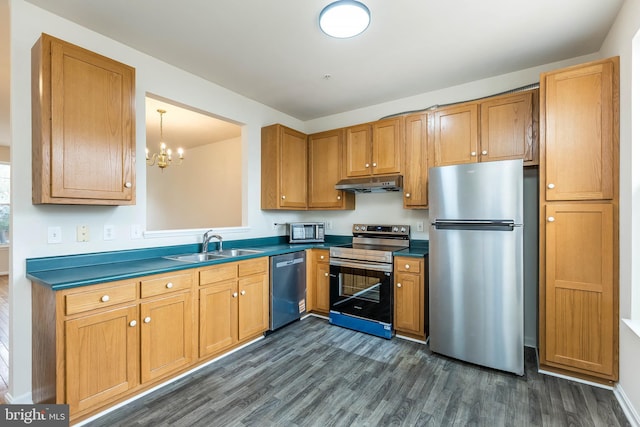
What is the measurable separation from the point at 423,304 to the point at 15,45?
3721mm

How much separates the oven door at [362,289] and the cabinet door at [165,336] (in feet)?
5.31

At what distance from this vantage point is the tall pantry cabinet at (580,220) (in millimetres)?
2014

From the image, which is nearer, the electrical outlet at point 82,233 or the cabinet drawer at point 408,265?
the electrical outlet at point 82,233

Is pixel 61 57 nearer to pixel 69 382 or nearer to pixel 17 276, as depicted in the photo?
pixel 17 276

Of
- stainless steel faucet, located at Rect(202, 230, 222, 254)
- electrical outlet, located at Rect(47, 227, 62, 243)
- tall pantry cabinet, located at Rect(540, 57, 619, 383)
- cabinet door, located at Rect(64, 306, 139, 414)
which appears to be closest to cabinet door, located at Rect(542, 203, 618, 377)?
tall pantry cabinet, located at Rect(540, 57, 619, 383)

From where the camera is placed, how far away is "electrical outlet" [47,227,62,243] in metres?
1.95

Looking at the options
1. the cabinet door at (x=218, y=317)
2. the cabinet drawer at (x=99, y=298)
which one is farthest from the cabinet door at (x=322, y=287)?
the cabinet drawer at (x=99, y=298)

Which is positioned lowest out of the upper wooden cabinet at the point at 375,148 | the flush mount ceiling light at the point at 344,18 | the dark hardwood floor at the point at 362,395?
the dark hardwood floor at the point at 362,395

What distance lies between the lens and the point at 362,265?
311cm

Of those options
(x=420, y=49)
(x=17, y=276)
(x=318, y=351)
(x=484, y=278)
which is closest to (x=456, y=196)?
(x=484, y=278)

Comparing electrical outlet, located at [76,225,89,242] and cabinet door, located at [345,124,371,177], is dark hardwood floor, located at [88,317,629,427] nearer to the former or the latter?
electrical outlet, located at [76,225,89,242]

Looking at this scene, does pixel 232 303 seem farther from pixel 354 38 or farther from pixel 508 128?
pixel 508 128

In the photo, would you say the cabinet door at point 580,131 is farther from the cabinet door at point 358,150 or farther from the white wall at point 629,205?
the cabinet door at point 358,150

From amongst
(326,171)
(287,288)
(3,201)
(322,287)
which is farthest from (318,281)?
(3,201)
